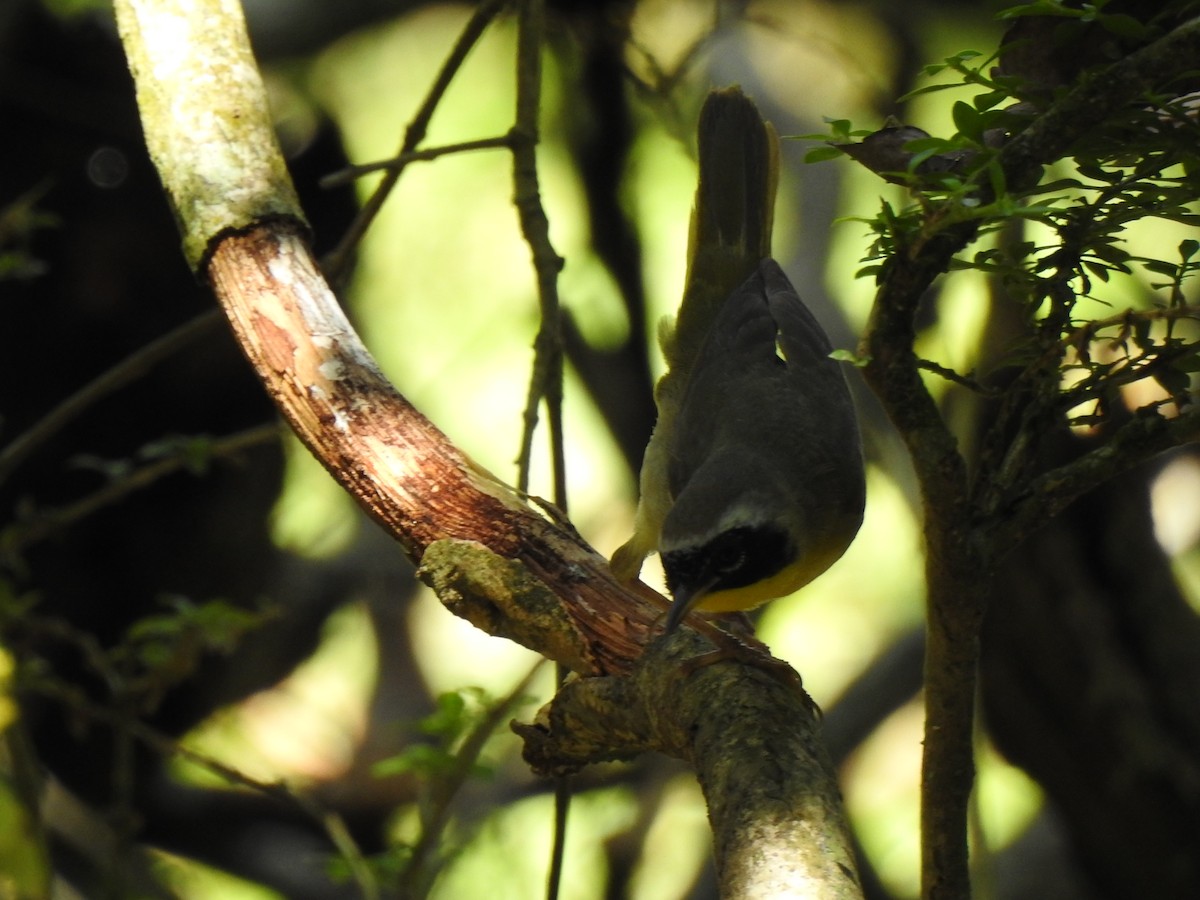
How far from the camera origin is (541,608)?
2.46 meters

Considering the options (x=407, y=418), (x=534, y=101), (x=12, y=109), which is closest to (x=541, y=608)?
(x=407, y=418)

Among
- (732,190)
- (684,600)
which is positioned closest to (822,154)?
(684,600)

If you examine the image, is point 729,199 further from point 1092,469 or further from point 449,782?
point 1092,469

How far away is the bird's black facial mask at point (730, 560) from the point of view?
9.77 ft

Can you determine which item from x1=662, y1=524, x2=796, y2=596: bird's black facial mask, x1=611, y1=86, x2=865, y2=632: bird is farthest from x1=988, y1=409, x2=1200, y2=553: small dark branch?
x1=662, y1=524, x2=796, y2=596: bird's black facial mask

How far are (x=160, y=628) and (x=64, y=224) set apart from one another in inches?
110

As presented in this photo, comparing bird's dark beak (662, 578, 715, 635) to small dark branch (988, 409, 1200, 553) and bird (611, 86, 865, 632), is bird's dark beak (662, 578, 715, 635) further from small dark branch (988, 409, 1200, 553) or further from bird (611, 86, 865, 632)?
small dark branch (988, 409, 1200, 553)

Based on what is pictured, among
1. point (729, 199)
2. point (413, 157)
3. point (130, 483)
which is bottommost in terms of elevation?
point (130, 483)

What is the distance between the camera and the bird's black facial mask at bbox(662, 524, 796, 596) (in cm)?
298

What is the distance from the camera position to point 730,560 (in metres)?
3.02

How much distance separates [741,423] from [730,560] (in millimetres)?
504

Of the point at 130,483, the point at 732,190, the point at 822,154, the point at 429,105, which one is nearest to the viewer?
the point at 822,154

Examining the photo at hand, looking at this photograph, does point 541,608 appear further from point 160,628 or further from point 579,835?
point 579,835

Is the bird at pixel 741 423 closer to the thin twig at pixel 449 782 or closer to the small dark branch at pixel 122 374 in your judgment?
the thin twig at pixel 449 782
